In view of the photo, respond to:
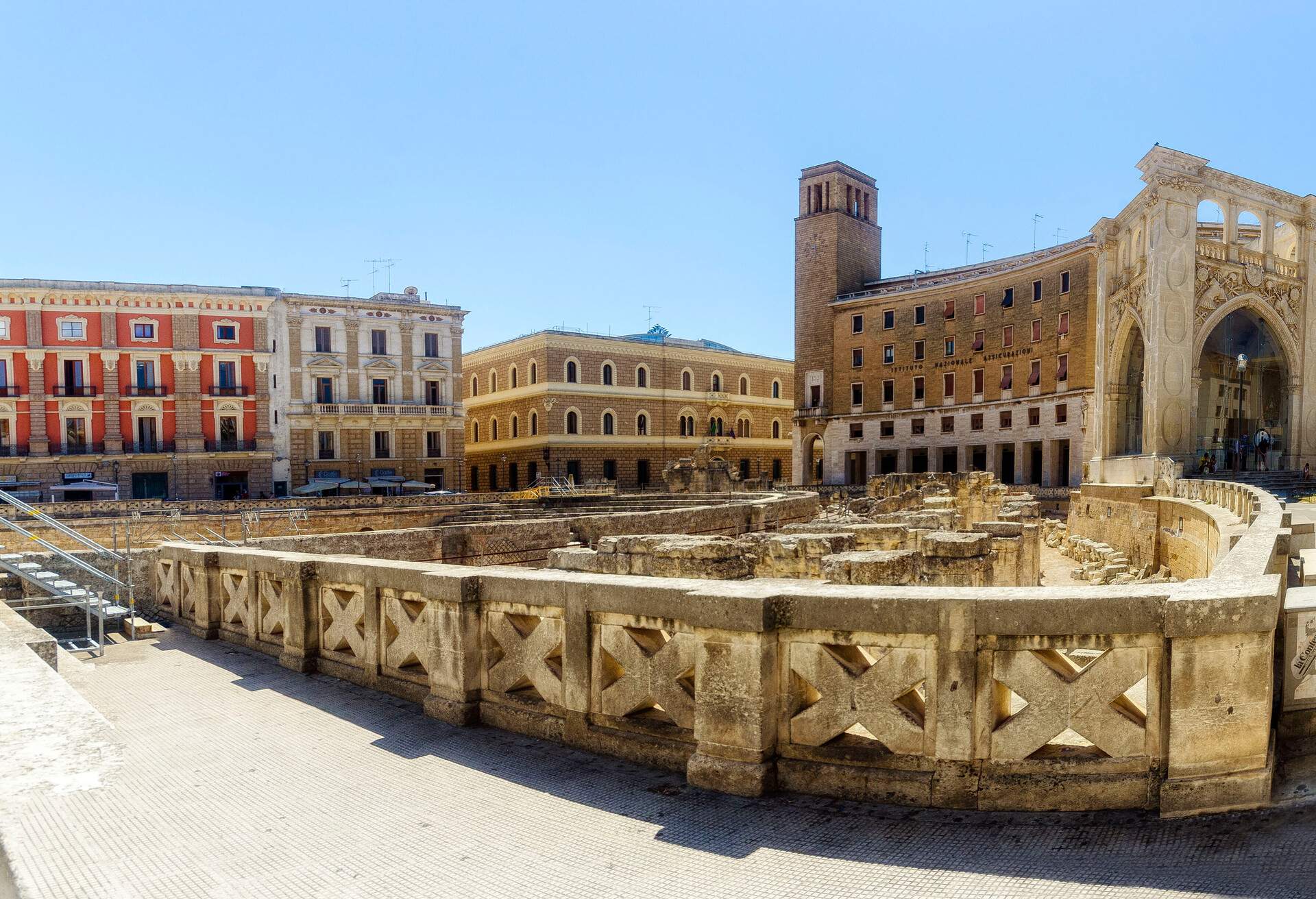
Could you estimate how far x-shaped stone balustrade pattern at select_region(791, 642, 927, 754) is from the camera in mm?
3633

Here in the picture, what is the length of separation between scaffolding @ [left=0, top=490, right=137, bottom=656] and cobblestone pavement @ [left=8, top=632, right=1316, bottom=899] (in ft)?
12.6

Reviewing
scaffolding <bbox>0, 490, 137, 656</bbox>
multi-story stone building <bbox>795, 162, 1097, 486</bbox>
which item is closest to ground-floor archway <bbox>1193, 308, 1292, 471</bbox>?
multi-story stone building <bbox>795, 162, 1097, 486</bbox>

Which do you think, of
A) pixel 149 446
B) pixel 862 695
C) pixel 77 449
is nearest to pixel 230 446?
pixel 149 446

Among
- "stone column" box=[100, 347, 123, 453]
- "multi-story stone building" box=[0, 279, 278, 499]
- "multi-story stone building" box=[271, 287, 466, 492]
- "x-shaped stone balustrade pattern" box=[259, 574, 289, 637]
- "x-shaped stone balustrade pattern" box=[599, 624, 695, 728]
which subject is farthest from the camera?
"multi-story stone building" box=[271, 287, 466, 492]

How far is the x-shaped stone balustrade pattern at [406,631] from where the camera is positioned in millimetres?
5270

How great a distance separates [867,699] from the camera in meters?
3.71

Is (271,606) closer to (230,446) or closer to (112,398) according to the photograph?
(230,446)

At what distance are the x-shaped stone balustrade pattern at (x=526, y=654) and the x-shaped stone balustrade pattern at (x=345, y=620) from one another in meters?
1.41

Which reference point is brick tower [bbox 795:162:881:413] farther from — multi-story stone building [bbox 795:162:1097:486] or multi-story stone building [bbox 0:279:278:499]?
multi-story stone building [bbox 0:279:278:499]

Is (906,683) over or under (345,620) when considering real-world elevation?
over

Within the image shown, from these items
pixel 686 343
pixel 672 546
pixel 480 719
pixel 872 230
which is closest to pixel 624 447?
pixel 686 343

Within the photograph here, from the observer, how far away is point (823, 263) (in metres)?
59.0

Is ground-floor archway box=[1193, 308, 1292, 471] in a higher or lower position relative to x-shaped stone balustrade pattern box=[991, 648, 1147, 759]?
higher

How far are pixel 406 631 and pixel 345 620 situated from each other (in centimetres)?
89
